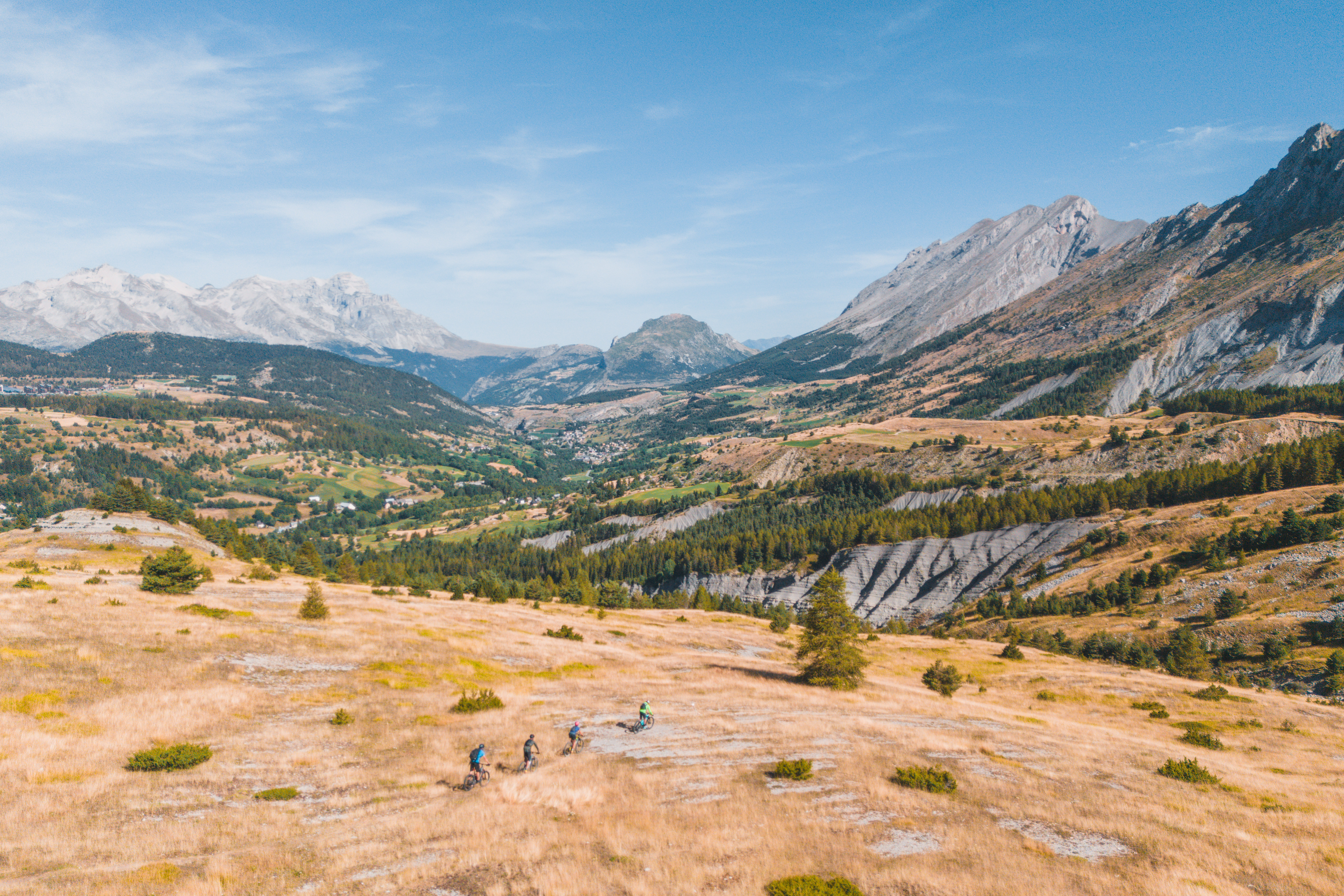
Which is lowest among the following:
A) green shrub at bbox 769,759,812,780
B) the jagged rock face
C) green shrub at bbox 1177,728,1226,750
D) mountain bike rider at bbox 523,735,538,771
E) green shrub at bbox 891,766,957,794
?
the jagged rock face

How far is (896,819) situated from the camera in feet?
77.3

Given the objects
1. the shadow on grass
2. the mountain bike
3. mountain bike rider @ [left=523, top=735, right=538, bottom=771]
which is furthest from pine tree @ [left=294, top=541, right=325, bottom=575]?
the mountain bike

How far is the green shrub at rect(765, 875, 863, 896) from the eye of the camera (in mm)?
17312

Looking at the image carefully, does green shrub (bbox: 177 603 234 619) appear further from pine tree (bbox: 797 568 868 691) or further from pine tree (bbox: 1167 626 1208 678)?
pine tree (bbox: 1167 626 1208 678)

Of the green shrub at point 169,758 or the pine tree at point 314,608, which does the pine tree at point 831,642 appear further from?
the pine tree at point 314,608

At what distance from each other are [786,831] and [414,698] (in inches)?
1133

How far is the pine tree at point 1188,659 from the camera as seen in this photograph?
74562 mm

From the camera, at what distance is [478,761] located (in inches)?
1114

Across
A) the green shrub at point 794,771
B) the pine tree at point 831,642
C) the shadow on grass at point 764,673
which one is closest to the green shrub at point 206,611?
the shadow on grass at point 764,673

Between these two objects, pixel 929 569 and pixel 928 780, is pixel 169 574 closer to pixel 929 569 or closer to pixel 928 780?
pixel 928 780

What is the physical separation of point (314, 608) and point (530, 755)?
37850mm

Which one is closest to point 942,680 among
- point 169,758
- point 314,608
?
point 169,758

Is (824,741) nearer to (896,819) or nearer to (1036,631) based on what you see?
(896,819)

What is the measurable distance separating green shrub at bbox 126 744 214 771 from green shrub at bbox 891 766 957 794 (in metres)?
30.6
